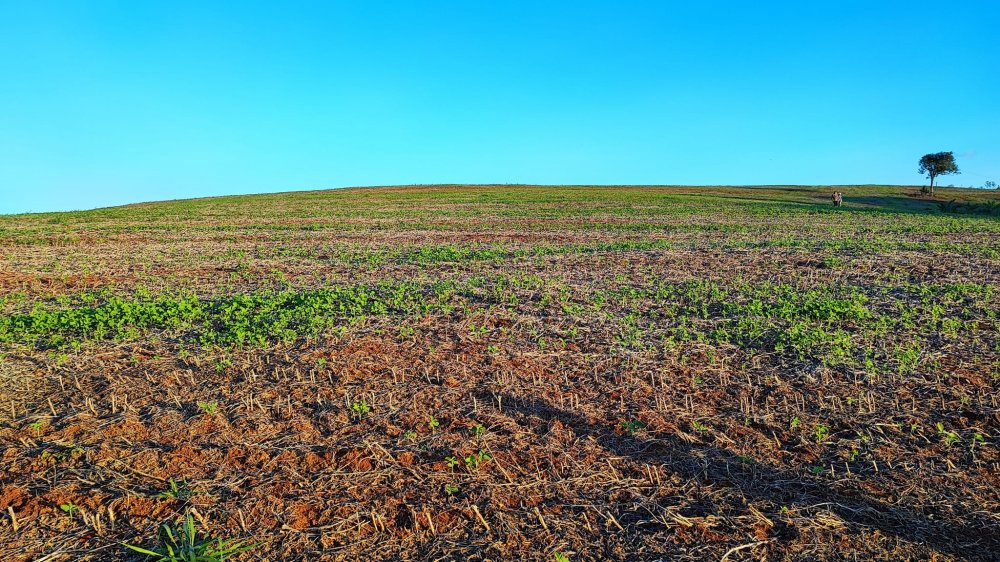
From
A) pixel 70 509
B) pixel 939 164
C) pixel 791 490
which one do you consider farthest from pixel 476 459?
pixel 939 164

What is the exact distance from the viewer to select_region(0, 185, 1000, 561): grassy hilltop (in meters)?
3.61

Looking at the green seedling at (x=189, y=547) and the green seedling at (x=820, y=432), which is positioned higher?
the green seedling at (x=820, y=432)

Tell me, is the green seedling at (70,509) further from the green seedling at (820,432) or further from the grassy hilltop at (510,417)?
the green seedling at (820,432)

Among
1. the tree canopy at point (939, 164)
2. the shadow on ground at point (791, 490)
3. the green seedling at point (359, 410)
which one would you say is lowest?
the shadow on ground at point (791, 490)

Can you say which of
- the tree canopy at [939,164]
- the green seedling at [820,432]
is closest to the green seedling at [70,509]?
the green seedling at [820,432]

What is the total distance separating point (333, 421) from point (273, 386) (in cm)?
119

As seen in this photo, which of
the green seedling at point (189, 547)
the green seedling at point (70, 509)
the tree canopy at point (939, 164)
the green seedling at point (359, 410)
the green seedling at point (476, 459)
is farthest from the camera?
the tree canopy at point (939, 164)

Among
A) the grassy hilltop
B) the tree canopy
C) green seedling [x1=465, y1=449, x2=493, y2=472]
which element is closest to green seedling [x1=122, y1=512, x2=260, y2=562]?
the grassy hilltop

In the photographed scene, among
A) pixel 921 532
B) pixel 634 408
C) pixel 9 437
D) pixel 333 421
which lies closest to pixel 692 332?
Result: pixel 634 408

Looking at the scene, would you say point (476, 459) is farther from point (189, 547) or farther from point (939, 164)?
point (939, 164)

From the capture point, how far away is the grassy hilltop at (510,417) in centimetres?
361

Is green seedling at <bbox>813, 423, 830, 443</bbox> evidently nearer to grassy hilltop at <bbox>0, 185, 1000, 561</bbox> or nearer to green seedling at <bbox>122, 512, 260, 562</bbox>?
grassy hilltop at <bbox>0, 185, 1000, 561</bbox>

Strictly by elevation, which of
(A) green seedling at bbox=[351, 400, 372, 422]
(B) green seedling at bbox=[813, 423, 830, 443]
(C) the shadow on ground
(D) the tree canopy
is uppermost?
(D) the tree canopy

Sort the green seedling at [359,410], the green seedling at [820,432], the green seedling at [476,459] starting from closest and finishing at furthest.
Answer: the green seedling at [476,459]
the green seedling at [820,432]
the green seedling at [359,410]
